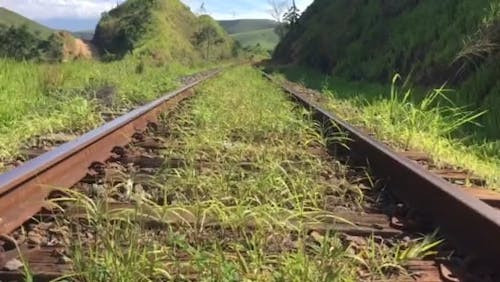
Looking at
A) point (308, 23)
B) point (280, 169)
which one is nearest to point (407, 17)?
point (280, 169)

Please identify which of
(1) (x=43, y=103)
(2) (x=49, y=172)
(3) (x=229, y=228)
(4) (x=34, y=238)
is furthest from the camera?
(1) (x=43, y=103)

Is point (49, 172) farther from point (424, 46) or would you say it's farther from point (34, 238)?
point (424, 46)

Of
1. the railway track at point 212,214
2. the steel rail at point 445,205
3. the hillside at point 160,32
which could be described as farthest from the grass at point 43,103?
the hillside at point 160,32

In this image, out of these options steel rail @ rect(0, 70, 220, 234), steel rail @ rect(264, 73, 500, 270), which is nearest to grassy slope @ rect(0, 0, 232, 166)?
steel rail @ rect(0, 70, 220, 234)

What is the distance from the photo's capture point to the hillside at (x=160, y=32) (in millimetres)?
83812

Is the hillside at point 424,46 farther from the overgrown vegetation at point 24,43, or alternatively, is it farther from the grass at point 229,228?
the overgrown vegetation at point 24,43

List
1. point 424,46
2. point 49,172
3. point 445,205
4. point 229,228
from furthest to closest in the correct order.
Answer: point 424,46
point 49,172
point 445,205
point 229,228

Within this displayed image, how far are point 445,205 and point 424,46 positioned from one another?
12482 millimetres

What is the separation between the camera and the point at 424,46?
1489 centimetres

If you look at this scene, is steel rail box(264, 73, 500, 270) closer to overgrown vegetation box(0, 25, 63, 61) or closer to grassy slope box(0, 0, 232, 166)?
grassy slope box(0, 0, 232, 166)

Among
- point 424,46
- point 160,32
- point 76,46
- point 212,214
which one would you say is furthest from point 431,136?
point 76,46

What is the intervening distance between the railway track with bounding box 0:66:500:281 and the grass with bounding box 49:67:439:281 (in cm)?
2

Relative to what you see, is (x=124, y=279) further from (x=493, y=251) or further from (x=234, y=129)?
(x=234, y=129)

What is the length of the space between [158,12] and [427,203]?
319 ft
